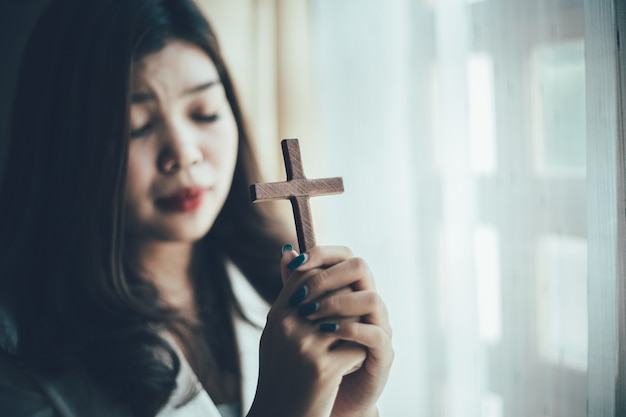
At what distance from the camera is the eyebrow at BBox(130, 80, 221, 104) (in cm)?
95

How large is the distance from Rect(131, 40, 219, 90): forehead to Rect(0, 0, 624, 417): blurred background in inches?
2.9

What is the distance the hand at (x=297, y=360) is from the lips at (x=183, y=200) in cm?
37

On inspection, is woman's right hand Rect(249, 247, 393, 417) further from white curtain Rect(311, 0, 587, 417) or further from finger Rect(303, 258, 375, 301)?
white curtain Rect(311, 0, 587, 417)

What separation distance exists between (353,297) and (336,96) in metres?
0.69

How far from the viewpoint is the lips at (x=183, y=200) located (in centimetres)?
100

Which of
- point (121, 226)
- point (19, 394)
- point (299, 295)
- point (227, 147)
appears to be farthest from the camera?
point (227, 147)

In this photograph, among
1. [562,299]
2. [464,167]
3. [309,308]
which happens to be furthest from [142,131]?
[562,299]

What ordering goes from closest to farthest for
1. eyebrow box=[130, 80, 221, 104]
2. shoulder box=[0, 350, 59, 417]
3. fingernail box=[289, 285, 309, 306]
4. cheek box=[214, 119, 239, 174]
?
fingernail box=[289, 285, 309, 306] < shoulder box=[0, 350, 59, 417] < eyebrow box=[130, 80, 221, 104] < cheek box=[214, 119, 239, 174]

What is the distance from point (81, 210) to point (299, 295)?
44 cm

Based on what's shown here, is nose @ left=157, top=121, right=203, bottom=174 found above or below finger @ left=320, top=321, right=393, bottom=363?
above

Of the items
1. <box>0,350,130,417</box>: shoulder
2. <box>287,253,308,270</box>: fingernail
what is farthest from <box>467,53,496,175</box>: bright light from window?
<box>0,350,130,417</box>: shoulder

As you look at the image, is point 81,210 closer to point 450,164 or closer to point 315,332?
point 315,332

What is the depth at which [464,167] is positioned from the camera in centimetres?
104

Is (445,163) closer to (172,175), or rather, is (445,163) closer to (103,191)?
(172,175)
